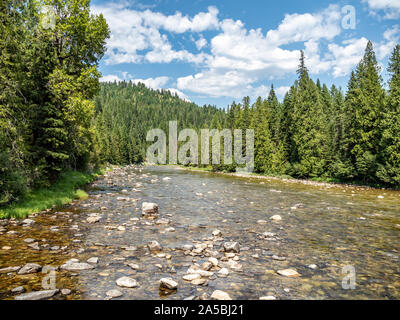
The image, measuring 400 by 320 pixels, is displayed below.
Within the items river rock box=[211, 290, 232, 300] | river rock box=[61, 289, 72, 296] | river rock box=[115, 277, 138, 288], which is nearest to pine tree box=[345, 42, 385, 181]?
river rock box=[211, 290, 232, 300]

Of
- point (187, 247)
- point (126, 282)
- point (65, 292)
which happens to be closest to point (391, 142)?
point (187, 247)

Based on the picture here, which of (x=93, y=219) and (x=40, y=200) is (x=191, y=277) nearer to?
(x=93, y=219)

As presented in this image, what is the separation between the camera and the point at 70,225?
37.1 ft

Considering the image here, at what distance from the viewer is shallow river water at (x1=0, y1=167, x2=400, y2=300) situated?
19.9 feet

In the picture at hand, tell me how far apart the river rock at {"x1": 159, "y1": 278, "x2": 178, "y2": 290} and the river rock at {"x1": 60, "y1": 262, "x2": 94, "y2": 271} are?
232 cm

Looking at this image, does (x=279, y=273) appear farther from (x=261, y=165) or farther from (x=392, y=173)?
(x=261, y=165)

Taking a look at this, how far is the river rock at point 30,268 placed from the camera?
6.41m

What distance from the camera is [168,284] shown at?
5941mm

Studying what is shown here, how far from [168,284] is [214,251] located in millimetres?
3002

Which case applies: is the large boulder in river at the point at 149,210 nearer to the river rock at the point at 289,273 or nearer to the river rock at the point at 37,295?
the river rock at the point at 37,295

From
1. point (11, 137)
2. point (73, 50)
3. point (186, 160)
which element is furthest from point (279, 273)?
point (186, 160)

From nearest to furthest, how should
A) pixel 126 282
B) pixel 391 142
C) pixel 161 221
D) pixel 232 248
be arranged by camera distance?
1. pixel 126 282
2. pixel 232 248
3. pixel 161 221
4. pixel 391 142

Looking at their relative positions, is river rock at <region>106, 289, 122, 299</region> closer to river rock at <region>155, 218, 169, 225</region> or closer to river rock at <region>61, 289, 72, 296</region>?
river rock at <region>61, 289, 72, 296</region>
